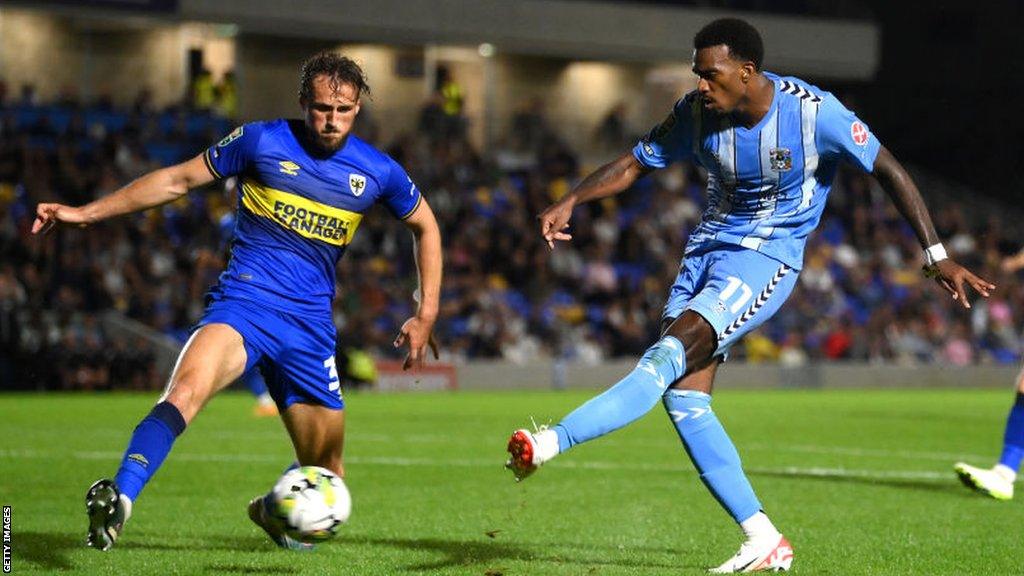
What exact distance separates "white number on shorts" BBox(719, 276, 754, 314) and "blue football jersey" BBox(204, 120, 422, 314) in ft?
5.47

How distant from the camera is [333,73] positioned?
7086mm

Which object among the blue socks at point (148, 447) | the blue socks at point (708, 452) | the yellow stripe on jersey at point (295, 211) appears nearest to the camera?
the blue socks at point (148, 447)

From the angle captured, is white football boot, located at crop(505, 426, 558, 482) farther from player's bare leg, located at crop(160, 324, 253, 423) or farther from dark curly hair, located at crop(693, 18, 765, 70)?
dark curly hair, located at crop(693, 18, 765, 70)

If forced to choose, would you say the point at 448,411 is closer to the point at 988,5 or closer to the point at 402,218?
the point at 402,218

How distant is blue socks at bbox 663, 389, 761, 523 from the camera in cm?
717

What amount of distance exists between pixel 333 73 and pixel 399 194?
0.75m

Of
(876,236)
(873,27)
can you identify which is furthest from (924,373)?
(873,27)

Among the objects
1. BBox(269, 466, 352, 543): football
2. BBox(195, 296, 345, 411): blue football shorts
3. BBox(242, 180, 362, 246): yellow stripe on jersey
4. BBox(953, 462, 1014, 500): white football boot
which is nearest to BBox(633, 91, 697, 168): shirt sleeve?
BBox(242, 180, 362, 246): yellow stripe on jersey

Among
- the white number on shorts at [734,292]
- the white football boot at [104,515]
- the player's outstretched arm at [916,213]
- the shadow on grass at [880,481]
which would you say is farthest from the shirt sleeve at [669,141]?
the shadow on grass at [880,481]

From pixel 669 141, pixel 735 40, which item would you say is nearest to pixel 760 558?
pixel 669 141

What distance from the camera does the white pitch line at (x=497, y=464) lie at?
12438 millimetres

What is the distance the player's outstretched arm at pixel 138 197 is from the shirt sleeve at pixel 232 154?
0.15 feet

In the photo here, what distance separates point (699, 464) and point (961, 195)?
1310 inches

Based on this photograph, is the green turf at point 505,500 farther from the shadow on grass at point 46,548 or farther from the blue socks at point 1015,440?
the blue socks at point 1015,440
